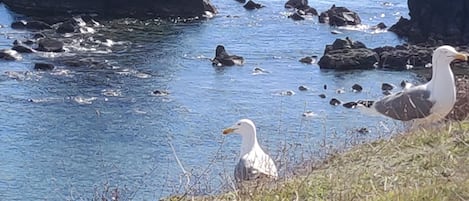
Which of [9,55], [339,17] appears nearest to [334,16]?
[339,17]

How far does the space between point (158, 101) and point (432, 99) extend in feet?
99.1

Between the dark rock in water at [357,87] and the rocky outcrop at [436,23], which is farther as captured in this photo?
the rocky outcrop at [436,23]

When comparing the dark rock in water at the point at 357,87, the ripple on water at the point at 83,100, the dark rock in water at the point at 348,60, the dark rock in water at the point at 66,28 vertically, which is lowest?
the dark rock in water at the point at 66,28

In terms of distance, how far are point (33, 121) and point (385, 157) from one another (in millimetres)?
30497

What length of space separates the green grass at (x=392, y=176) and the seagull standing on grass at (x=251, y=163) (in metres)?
1.09

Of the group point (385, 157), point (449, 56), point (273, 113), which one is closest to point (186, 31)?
point (273, 113)

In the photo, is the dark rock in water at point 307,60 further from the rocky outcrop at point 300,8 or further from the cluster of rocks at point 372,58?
the rocky outcrop at point 300,8

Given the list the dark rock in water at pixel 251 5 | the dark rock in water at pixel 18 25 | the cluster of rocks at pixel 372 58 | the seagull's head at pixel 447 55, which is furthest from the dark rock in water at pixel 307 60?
the seagull's head at pixel 447 55

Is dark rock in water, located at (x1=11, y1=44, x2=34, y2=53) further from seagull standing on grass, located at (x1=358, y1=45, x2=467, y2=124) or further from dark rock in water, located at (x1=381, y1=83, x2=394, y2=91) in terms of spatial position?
seagull standing on grass, located at (x1=358, y1=45, x2=467, y2=124)

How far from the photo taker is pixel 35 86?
151 ft

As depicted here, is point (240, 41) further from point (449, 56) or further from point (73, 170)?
point (449, 56)

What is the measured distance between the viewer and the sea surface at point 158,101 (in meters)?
31.1

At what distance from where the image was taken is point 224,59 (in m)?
53.2

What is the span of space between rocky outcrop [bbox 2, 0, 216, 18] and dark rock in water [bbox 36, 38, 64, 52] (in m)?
16.0
